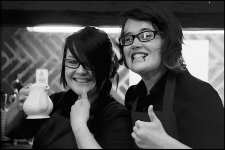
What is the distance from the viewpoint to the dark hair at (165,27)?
110 cm

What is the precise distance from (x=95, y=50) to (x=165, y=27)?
0.83ft

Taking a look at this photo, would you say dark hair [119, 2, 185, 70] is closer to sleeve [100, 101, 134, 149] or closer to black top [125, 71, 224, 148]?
black top [125, 71, 224, 148]

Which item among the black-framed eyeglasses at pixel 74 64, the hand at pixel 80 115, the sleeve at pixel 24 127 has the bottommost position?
the sleeve at pixel 24 127

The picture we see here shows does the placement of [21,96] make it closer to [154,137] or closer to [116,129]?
[116,129]

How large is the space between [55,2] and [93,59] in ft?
3.40

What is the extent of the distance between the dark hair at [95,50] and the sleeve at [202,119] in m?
0.30

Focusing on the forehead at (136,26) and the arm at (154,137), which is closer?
the arm at (154,137)

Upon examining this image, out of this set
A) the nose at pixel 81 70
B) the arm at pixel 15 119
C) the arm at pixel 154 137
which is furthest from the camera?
the arm at pixel 15 119

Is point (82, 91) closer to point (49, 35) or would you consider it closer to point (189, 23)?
point (189, 23)

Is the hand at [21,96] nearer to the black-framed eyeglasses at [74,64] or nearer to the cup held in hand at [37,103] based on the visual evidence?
the cup held in hand at [37,103]

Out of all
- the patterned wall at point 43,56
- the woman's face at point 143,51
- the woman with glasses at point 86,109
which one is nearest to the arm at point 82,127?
the woman with glasses at point 86,109

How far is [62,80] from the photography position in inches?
51.4

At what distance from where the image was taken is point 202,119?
36.7 inches

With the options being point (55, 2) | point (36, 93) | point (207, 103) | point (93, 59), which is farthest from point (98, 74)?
point (55, 2)
